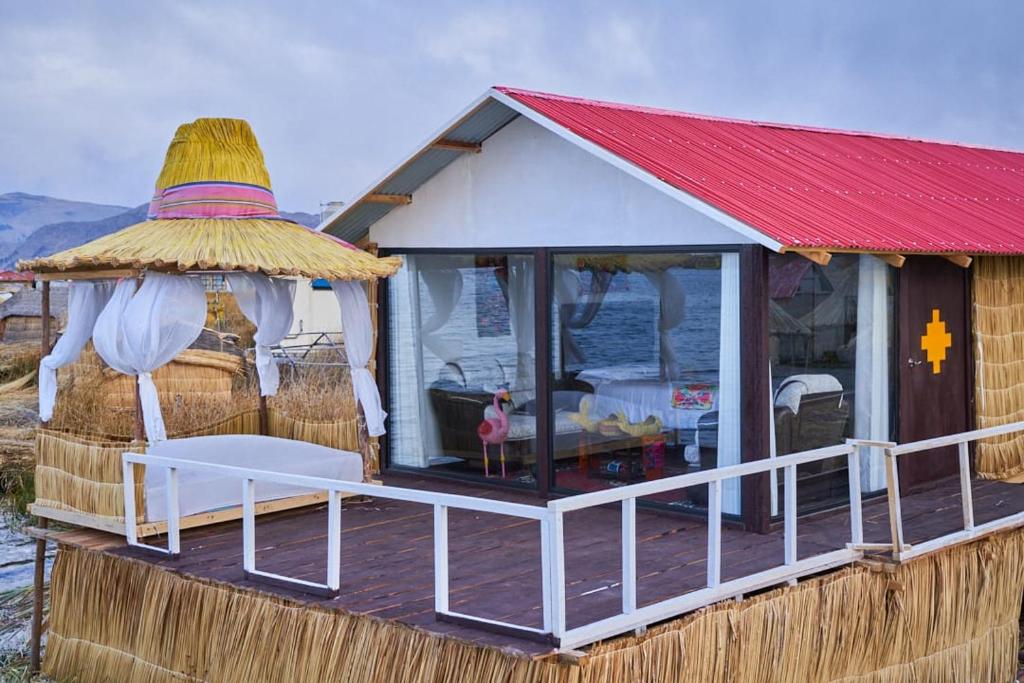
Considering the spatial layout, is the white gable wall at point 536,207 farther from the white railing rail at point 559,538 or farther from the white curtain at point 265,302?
the white railing rail at point 559,538

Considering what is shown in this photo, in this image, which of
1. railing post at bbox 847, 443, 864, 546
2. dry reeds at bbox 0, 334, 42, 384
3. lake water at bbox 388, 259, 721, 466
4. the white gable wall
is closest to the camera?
railing post at bbox 847, 443, 864, 546

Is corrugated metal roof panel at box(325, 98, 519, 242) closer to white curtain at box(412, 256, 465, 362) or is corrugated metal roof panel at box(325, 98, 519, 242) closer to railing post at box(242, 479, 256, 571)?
white curtain at box(412, 256, 465, 362)

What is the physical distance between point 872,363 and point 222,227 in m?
4.73

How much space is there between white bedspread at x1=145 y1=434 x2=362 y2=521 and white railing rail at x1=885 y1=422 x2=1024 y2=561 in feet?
12.5

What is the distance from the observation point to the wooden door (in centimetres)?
961

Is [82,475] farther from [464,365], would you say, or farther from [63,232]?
[63,232]

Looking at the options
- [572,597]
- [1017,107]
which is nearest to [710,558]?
[572,597]

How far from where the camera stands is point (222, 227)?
8.93 meters

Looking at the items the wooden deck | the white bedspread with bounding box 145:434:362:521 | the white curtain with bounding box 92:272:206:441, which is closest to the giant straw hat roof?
the white curtain with bounding box 92:272:206:441

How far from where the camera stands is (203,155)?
917 cm

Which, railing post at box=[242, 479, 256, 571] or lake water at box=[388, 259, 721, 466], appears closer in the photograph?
railing post at box=[242, 479, 256, 571]

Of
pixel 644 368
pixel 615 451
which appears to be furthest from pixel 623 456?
pixel 644 368

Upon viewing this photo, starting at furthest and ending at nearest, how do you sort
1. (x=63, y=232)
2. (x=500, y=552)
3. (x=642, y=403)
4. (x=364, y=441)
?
(x=63, y=232), (x=364, y=441), (x=642, y=403), (x=500, y=552)

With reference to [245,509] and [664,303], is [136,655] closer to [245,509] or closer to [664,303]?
[245,509]
